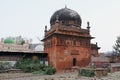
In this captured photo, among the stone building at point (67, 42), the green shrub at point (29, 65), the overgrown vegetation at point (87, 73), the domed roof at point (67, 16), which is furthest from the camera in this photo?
the domed roof at point (67, 16)

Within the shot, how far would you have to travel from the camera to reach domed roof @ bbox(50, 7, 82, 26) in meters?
28.7

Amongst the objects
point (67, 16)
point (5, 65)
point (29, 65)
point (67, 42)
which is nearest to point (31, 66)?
point (29, 65)

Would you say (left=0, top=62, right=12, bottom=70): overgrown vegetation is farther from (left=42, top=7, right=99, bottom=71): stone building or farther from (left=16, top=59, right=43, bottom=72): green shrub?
(left=42, top=7, right=99, bottom=71): stone building

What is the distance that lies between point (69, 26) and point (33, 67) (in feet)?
26.4

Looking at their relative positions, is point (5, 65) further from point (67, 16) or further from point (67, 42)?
point (67, 16)

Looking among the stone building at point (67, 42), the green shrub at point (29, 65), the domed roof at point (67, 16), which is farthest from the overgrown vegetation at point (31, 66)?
the domed roof at point (67, 16)

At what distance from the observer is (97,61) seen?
31.8 metres

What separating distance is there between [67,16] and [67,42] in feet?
14.7

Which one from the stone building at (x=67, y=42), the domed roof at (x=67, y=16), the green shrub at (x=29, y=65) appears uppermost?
the domed roof at (x=67, y=16)

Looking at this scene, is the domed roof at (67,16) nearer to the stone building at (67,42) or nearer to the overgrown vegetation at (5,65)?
the stone building at (67,42)

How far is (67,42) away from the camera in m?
26.7

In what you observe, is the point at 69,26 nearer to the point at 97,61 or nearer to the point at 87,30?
the point at 87,30

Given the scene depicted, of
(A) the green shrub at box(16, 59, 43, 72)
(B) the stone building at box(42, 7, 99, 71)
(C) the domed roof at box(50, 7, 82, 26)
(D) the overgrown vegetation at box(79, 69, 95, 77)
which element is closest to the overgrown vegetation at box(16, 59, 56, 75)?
(A) the green shrub at box(16, 59, 43, 72)

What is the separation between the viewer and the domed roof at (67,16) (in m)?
28.7
